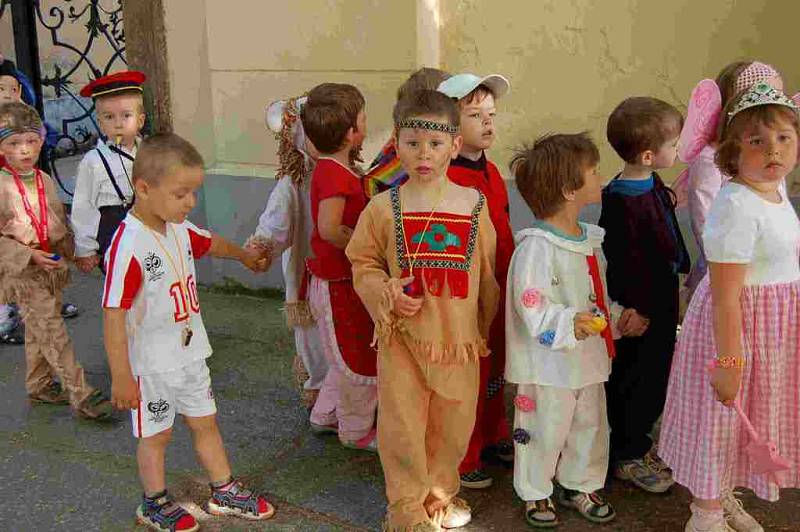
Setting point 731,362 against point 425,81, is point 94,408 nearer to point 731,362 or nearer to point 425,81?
point 425,81

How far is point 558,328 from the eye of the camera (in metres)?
2.71

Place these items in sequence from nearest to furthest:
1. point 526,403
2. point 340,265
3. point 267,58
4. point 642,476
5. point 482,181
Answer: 1. point 526,403
2. point 482,181
3. point 642,476
4. point 340,265
5. point 267,58

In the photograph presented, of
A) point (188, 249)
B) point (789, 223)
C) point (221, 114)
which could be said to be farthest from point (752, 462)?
point (221, 114)

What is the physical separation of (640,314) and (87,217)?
253 centimetres

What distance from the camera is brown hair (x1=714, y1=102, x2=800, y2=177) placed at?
2.53 meters

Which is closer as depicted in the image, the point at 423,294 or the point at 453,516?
the point at 423,294

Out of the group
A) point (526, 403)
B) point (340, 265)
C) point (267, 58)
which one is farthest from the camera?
point (267, 58)

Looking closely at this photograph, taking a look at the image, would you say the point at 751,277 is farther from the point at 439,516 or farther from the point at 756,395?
the point at 439,516

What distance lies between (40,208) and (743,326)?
123 inches

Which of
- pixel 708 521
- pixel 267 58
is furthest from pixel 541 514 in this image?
pixel 267 58

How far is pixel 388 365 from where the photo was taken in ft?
9.39

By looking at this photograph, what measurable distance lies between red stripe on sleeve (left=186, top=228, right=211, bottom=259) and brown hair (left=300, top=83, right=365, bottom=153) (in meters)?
0.60

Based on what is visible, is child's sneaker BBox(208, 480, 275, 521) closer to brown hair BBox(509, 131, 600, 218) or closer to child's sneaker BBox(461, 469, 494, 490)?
child's sneaker BBox(461, 469, 494, 490)

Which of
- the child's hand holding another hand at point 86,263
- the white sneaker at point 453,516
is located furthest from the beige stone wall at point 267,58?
the white sneaker at point 453,516
